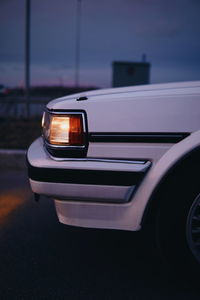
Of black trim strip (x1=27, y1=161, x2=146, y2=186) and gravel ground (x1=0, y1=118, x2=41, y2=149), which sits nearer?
black trim strip (x1=27, y1=161, x2=146, y2=186)

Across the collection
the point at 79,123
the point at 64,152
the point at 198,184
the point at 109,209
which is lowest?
the point at 109,209

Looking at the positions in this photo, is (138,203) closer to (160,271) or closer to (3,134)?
(160,271)

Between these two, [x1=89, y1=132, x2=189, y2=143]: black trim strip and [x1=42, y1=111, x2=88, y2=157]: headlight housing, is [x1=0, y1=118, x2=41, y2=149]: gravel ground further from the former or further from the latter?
[x1=89, y1=132, x2=189, y2=143]: black trim strip

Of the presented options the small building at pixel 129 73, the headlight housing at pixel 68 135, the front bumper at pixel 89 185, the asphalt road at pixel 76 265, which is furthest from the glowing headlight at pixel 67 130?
the small building at pixel 129 73

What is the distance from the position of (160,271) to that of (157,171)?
0.83 m

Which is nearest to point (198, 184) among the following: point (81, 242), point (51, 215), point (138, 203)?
point (138, 203)

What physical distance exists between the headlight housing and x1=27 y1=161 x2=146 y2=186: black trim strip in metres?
0.13

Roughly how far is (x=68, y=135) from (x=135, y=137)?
1.41 feet

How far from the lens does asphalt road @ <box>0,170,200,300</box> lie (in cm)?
202

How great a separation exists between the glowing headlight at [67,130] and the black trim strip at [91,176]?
0.63 ft

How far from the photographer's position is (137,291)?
2.04 metres

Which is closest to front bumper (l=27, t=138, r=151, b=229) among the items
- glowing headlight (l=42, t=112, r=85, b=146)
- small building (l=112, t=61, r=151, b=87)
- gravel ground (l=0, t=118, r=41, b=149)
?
glowing headlight (l=42, t=112, r=85, b=146)

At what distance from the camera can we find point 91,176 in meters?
1.92

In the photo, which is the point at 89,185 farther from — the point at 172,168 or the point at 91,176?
the point at 172,168
